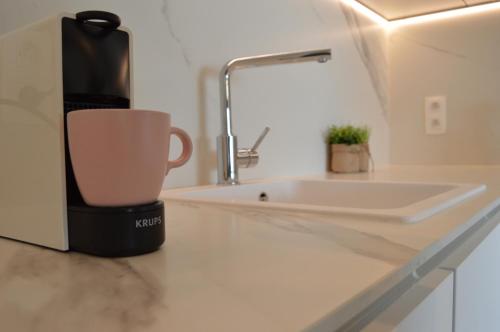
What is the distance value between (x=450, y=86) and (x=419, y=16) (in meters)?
0.38

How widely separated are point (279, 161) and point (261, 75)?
0.91 feet

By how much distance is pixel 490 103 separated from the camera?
1.99 meters

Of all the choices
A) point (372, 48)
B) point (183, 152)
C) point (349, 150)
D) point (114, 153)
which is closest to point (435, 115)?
point (372, 48)

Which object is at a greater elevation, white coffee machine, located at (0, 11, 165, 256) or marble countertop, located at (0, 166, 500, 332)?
white coffee machine, located at (0, 11, 165, 256)

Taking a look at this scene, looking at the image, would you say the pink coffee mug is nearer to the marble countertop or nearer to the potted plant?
the marble countertop

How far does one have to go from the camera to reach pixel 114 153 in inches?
17.1

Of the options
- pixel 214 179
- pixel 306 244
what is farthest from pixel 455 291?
pixel 214 179

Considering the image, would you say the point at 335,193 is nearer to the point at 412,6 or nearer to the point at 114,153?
the point at 114,153

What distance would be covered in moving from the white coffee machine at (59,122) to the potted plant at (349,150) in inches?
47.8

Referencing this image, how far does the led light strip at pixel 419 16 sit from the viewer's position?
6.51ft

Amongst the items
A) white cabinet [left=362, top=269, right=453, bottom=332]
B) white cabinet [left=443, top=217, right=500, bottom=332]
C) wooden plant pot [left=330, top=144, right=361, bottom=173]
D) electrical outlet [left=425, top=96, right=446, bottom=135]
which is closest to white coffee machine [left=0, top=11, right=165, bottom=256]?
white cabinet [left=362, top=269, right=453, bottom=332]

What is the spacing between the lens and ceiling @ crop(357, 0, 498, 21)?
6.54 feet

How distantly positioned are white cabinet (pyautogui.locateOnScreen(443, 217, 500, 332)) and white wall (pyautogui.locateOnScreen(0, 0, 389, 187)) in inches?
25.2

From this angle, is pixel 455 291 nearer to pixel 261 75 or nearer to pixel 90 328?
pixel 90 328
